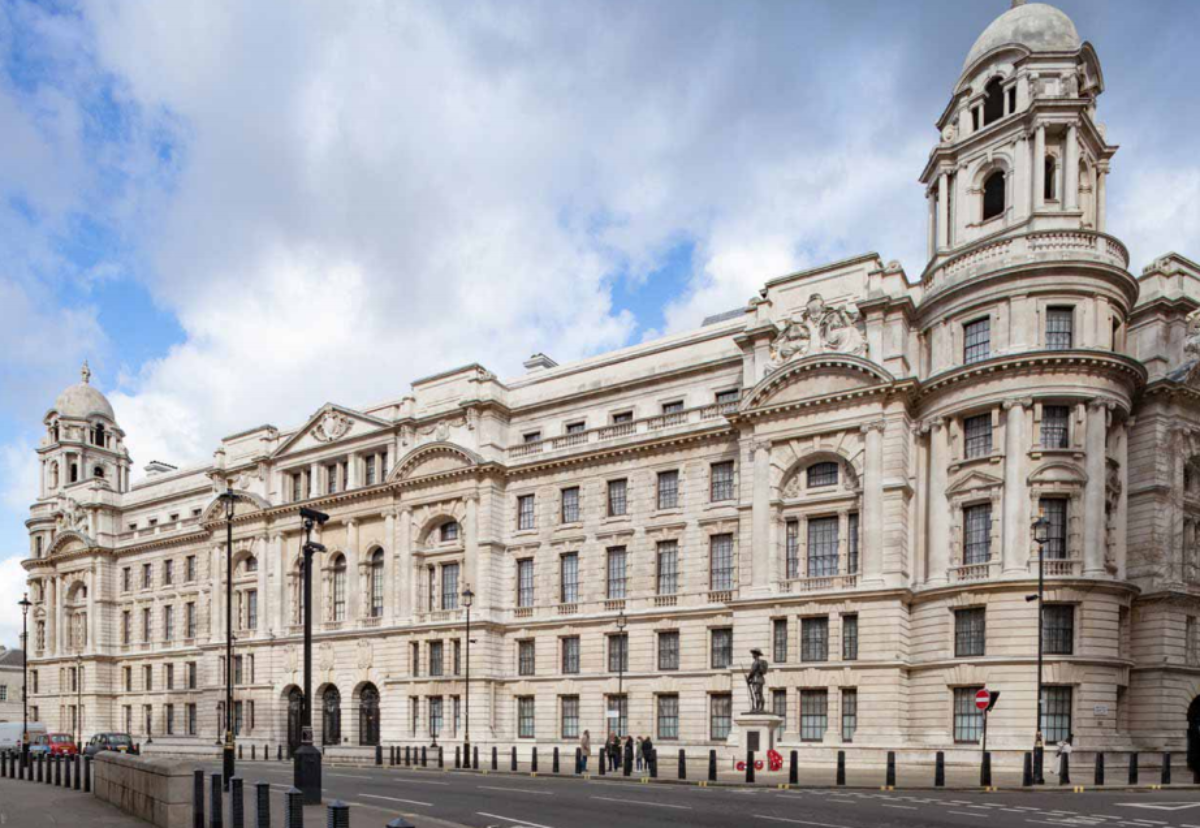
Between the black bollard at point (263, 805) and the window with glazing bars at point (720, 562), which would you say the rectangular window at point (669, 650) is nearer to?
the window with glazing bars at point (720, 562)

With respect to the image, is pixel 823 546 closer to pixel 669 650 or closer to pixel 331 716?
pixel 669 650

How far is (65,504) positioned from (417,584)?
1693 inches

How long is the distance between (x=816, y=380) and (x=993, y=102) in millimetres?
14866

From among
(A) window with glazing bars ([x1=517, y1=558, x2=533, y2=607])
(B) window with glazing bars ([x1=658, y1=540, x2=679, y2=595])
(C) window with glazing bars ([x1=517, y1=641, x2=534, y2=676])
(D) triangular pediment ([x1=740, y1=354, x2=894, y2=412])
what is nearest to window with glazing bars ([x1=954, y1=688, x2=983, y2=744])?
(D) triangular pediment ([x1=740, y1=354, x2=894, y2=412])

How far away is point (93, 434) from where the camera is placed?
277ft

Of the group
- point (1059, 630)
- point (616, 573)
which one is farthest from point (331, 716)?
point (1059, 630)

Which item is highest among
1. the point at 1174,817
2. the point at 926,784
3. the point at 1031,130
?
the point at 1031,130

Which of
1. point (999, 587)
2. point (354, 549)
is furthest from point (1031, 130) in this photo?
point (354, 549)

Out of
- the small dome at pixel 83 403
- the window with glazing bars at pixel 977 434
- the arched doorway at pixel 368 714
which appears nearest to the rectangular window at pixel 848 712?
the window with glazing bars at pixel 977 434

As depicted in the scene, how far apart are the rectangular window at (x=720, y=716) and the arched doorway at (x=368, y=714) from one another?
2015 cm

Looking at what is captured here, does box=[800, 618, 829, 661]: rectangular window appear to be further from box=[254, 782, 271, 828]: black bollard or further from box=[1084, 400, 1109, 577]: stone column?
box=[254, 782, 271, 828]: black bollard

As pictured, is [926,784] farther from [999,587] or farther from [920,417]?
[920,417]

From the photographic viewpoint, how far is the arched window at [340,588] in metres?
56.9

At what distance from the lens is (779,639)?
40219mm
